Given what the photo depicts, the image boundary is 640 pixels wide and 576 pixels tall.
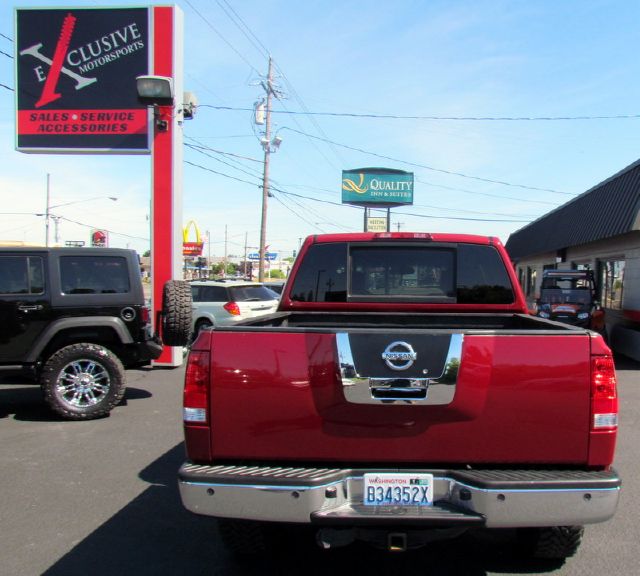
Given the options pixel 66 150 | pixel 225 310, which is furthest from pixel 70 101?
pixel 225 310

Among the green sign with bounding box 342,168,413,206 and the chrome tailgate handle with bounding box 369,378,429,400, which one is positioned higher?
the green sign with bounding box 342,168,413,206

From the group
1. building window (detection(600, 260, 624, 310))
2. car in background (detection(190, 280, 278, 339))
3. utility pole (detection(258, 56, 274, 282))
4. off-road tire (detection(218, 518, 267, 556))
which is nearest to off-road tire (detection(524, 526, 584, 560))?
off-road tire (detection(218, 518, 267, 556))

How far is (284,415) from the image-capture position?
2861mm

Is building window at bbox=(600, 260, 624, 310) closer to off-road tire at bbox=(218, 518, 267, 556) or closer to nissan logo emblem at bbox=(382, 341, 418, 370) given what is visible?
off-road tire at bbox=(218, 518, 267, 556)

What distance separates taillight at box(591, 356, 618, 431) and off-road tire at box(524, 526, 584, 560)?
0.83 metres

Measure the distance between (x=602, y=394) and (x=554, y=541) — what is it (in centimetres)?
109

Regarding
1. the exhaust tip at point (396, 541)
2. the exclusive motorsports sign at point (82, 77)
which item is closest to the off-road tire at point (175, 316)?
the exhaust tip at point (396, 541)

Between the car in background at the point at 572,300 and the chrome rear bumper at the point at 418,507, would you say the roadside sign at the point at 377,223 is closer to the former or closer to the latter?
the car in background at the point at 572,300

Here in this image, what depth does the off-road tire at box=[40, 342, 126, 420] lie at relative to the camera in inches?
277

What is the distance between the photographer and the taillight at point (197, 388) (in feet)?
9.52

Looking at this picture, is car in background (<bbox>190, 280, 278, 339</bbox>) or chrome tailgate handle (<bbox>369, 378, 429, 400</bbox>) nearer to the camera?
chrome tailgate handle (<bbox>369, 378, 429, 400</bbox>)

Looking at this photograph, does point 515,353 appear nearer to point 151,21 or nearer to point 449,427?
point 449,427

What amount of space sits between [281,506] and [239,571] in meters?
1.03

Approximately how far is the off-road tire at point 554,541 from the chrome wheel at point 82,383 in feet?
17.3
